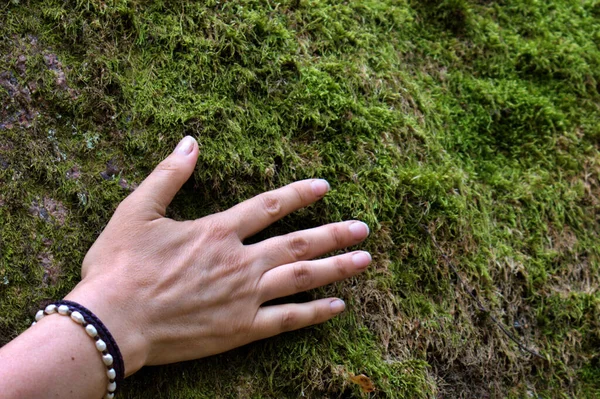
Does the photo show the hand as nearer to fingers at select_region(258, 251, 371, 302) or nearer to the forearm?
fingers at select_region(258, 251, 371, 302)

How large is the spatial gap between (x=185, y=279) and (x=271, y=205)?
51 centimetres

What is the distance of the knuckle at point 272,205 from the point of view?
2360 mm

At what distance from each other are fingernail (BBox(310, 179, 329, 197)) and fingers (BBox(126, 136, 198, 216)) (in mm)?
577

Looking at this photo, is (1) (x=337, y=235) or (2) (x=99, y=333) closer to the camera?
(2) (x=99, y=333)

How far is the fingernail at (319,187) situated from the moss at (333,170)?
13cm

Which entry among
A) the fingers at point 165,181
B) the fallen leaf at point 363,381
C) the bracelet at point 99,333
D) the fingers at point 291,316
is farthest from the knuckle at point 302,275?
the bracelet at point 99,333

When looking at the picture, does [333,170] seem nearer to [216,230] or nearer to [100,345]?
[216,230]

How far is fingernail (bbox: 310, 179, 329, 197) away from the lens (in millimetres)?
2420

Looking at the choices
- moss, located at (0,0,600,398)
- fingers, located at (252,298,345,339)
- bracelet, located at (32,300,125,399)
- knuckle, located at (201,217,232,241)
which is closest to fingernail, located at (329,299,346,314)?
fingers, located at (252,298,345,339)

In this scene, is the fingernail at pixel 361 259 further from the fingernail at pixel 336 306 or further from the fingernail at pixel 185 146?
the fingernail at pixel 185 146

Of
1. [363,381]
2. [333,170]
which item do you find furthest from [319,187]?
[363,381]

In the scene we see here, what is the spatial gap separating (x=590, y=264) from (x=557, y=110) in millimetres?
947

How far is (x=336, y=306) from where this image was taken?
2.39 metres

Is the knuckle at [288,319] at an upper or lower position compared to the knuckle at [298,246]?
lower
